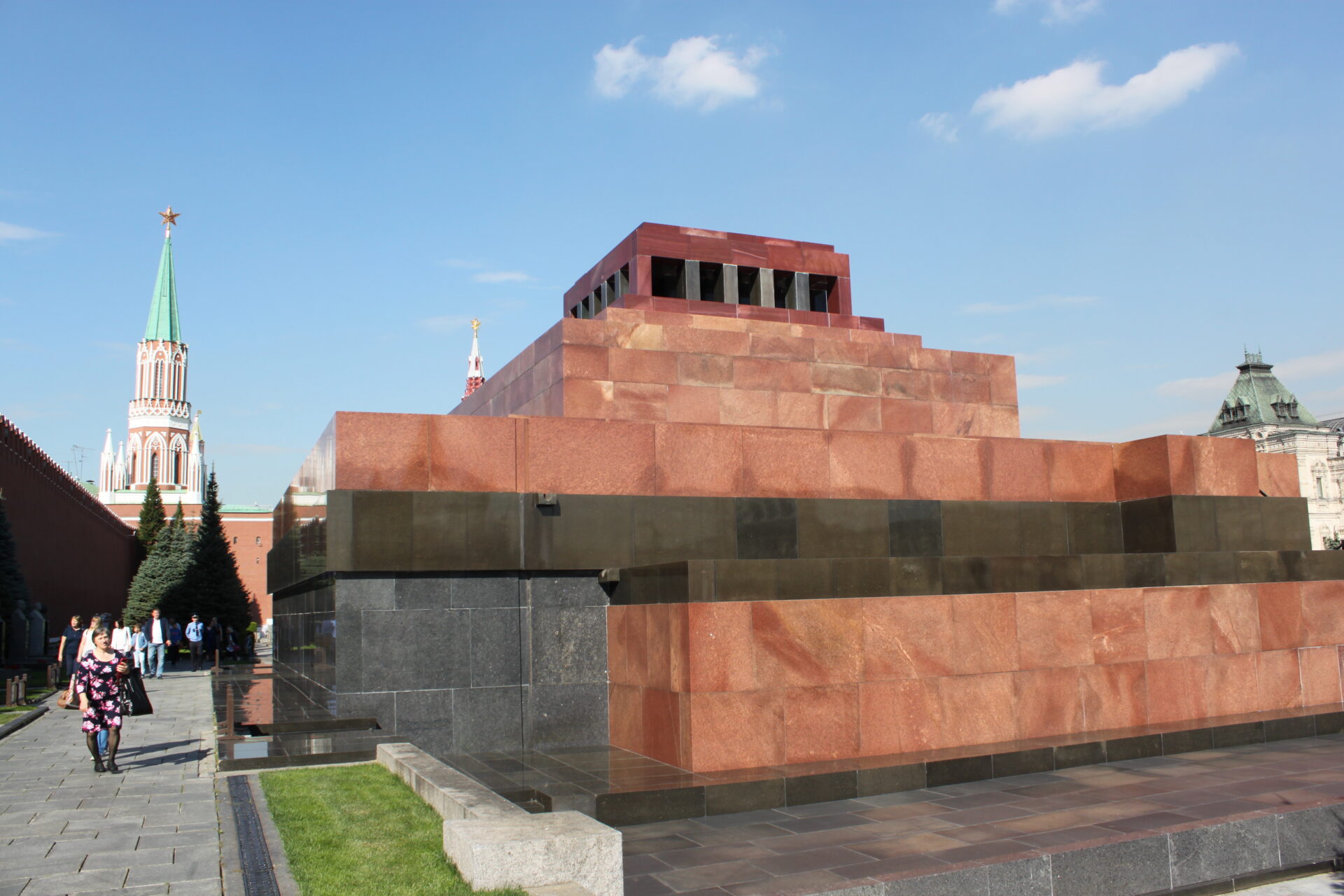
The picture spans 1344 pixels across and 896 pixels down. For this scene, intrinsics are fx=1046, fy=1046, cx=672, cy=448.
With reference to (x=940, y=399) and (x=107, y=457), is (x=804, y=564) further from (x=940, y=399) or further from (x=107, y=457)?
(x=107, y=457)

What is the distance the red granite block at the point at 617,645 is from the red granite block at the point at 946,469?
14.8 feet

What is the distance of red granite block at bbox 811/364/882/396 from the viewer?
17.2m

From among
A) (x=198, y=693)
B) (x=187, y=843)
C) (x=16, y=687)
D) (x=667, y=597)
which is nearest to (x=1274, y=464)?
(x=667, y=597)

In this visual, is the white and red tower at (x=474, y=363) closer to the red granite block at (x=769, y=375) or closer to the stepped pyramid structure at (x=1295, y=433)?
the red granite block at (x=769, y=375)

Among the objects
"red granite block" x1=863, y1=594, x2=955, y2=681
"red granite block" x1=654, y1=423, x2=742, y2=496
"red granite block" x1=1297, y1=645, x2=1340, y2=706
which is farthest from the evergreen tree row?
"red granite block" x1=1297, y1=645, x2=1340, y2=706

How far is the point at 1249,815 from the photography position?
8266 mm

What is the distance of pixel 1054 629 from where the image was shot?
12.2 m

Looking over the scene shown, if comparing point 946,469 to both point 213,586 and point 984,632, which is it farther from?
point 213,586

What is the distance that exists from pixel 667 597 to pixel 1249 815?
18.5 ft

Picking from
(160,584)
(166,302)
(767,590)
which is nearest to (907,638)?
(767,590)

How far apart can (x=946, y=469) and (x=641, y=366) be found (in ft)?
15.7

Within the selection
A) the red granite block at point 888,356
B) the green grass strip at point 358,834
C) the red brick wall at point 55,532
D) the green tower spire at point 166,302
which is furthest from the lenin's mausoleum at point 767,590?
the green tower spire at point 166,302

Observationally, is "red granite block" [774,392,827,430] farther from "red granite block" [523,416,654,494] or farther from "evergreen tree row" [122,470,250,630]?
"evergreen tree row" [122,470,250,630]

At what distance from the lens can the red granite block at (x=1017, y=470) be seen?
15.0m
